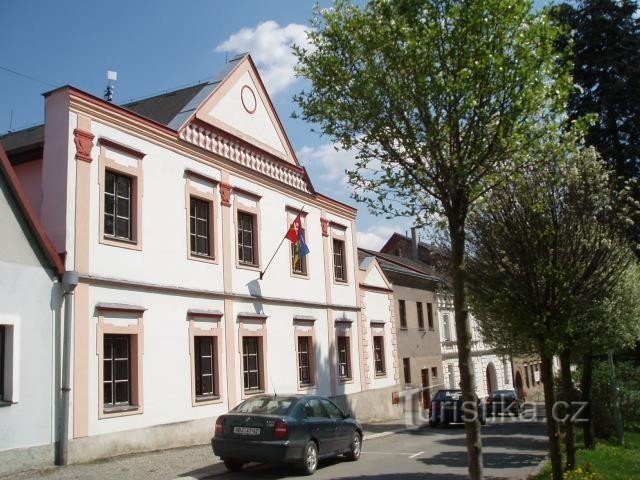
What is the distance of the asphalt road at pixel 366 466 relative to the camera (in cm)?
1196

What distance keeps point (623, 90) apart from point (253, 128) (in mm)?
14923

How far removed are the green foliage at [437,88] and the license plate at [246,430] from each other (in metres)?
5.05

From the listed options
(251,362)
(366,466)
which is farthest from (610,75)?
(366,466)

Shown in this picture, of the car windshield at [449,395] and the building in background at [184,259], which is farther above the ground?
the building in background at [184,259]

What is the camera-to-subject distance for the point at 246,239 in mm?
20188

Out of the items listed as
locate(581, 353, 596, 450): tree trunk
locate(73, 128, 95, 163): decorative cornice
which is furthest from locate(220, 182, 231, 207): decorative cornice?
locate(581, 353, 596, 450): tree trunk

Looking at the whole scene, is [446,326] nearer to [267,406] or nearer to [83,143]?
[267,406]

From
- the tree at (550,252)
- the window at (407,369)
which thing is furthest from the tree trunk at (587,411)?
the window at (407,369)

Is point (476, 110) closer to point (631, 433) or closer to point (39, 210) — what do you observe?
point (39, 210)

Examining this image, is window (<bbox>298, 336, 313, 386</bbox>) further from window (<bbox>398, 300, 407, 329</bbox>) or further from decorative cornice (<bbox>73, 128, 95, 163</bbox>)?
window (<bbox>398, 300, 407, 329</bbox>)

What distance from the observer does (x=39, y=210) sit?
Answer: 14359mm

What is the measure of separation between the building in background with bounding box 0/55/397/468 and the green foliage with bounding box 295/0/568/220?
289 inches

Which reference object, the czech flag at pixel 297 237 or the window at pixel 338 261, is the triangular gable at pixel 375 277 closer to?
the window at pixel 338 261

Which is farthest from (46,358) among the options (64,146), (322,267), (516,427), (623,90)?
(623,90)
